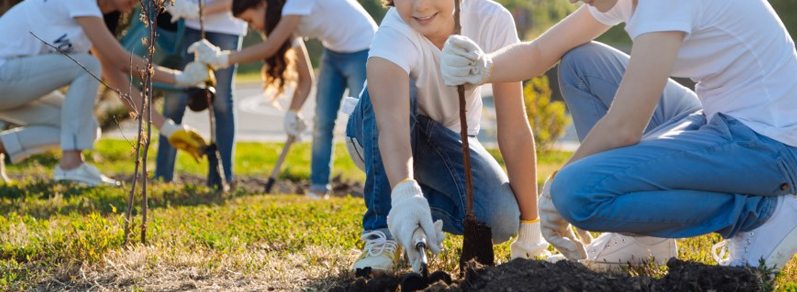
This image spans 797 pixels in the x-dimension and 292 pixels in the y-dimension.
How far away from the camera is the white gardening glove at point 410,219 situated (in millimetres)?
3068

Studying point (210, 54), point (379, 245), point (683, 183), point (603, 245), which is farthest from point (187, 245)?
point (210, 54)

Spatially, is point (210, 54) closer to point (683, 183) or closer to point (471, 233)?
point (471, 233)

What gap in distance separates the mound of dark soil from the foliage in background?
7710 mm

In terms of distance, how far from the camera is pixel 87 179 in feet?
20.1

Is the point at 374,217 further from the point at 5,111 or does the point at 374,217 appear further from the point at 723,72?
the point at 5,111

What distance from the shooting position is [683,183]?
3051 millimetres

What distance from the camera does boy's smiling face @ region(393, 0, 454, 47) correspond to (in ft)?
11.1

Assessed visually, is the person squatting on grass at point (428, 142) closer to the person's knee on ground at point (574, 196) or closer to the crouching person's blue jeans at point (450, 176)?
the crouching person's blue jeans at point (450, 176)

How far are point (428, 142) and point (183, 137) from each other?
2877mm

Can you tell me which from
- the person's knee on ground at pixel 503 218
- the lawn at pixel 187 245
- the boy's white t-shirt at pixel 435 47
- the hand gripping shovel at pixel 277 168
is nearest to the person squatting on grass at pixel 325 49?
the hand gripping shovel at pixel 277 168

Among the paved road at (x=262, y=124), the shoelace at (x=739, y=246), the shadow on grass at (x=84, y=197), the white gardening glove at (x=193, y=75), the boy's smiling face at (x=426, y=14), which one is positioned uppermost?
the boy's smiling face at (x=426, y=14)

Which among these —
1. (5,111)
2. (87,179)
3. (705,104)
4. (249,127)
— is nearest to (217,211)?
(87,179)

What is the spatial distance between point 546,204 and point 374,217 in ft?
2.12

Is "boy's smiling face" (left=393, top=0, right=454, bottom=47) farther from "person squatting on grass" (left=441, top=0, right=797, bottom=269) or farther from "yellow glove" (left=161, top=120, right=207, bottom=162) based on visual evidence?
"yellow glove" (left=161, top=120, right=207, bottom=162)
